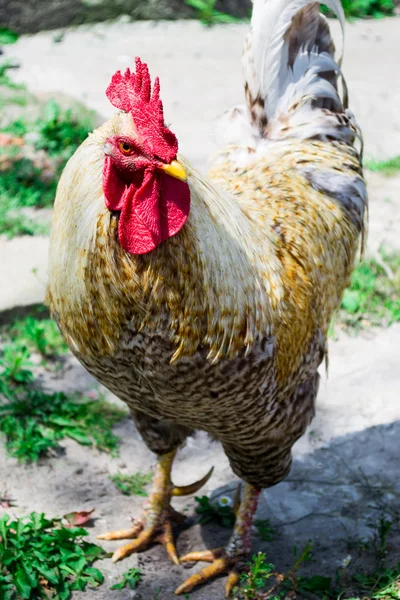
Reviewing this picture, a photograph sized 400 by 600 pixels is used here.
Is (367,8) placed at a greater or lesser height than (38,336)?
greater

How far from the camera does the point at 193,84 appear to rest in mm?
8758

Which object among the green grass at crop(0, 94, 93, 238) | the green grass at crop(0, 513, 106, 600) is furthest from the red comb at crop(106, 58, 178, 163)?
the green grass at crop(0, 94, 93, 238)

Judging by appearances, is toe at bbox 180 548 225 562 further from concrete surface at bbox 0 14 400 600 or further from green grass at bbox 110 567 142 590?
green grass at bbox 110 567 142 590

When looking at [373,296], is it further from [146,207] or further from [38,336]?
[146,207]

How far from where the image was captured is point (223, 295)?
8.77 feet

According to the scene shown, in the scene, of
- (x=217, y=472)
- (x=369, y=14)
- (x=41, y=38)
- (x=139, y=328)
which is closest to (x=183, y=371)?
(x=139, y=328)

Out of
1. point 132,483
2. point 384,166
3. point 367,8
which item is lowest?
point 132,483

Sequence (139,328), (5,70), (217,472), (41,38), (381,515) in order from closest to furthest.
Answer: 1. (139,328)
2. (381,515)
3. (217,472)
4. (5,70)
5. (41,38)

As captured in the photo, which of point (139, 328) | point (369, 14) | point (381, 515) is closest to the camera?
point (139, 328)

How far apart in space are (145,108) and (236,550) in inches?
88.5

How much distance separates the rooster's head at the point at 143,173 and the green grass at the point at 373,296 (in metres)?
3.06

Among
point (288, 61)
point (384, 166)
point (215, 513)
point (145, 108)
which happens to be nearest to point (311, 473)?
point (215, 513)

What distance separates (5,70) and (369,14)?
5758mm

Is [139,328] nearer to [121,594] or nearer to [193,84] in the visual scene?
[121,594]
